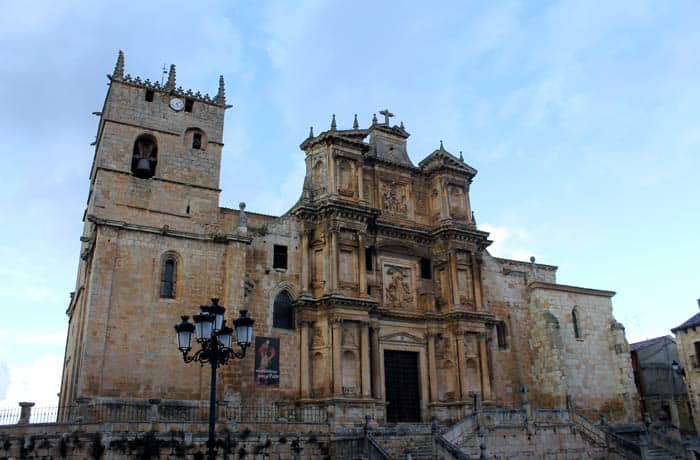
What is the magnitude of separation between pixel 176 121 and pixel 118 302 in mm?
7981

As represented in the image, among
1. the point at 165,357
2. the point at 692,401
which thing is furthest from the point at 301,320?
the point at 692,401

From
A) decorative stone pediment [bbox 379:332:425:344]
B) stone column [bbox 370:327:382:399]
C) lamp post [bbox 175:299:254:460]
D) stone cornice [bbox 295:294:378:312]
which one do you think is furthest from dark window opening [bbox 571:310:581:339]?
lamp post [bbox 175:299:254:460]

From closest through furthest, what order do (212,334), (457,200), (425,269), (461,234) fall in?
(212,334) < (461,234) < (425,269) < (457,200)

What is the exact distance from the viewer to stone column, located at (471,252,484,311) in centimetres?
2929

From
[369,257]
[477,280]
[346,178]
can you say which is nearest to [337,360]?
[369,257]

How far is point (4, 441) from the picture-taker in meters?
16.4

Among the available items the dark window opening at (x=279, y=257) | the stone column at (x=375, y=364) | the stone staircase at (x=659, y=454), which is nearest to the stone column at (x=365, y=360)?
the stone column at (x=375, y=364)

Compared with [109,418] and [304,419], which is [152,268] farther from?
[304,419]

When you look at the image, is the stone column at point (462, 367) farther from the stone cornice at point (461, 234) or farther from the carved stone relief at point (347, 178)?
the carved stone relief at point (347, 178)

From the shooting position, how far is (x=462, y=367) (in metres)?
27.8

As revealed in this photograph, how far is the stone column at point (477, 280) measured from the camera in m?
29.3

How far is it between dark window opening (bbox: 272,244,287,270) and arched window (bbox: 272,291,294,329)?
116cm

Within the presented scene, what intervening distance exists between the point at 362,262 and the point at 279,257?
11.6ft

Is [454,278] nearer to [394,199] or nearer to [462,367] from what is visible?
[462,367]
